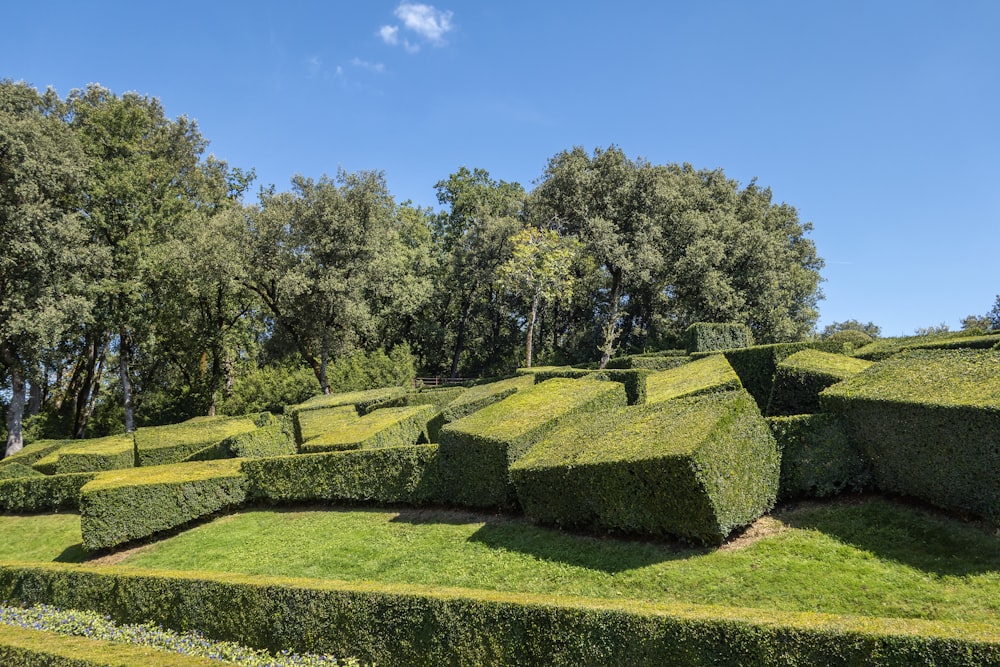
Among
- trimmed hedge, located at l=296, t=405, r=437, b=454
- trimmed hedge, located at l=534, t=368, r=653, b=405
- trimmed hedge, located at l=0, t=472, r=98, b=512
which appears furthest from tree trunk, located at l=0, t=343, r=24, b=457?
trimmed hedge, located at l=534, t=368, r=653, b=405

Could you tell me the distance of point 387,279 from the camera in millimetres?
35219

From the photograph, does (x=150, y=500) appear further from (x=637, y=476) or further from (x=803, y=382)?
A: (x=803, y=382)

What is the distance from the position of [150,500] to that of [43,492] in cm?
784

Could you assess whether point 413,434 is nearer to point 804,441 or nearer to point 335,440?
point 335,440

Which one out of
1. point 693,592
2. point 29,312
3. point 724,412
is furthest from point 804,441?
point 29,312

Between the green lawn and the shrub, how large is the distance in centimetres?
847

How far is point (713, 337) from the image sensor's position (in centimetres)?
2691

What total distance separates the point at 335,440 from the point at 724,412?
10598 millimetres

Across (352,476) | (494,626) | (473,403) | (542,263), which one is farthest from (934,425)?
(542,263)

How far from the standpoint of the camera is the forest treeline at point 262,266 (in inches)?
1126

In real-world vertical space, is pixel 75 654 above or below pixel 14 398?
below

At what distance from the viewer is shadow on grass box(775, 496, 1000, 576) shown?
21.1ft

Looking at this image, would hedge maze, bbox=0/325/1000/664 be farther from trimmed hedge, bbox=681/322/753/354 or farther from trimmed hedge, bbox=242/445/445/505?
trimmed hedge, bbox=681/322/753/354

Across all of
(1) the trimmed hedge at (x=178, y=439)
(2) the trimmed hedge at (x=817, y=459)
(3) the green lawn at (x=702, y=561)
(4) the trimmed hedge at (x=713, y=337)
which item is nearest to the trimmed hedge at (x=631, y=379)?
(2) the trimmed hedge at (x=817, y=459)
